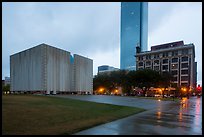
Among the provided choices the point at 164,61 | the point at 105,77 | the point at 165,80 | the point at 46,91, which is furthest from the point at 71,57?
the point at 164,61

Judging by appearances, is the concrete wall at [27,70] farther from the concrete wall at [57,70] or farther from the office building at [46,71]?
the concrete wall at [57,70]

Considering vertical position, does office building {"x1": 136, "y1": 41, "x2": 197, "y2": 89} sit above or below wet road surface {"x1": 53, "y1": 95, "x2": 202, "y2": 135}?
above

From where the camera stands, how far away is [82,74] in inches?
4028

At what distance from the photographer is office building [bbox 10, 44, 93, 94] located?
258ft

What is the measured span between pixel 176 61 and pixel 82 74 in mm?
63137

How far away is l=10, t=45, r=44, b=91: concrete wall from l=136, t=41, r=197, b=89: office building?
7404cm

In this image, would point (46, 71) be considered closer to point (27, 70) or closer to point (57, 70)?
point (57, 70)

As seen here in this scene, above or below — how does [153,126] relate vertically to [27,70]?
below

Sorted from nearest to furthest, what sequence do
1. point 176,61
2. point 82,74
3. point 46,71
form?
point 46,71
point 82,74
point 176,61

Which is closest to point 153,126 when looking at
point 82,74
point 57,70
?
point 57,70

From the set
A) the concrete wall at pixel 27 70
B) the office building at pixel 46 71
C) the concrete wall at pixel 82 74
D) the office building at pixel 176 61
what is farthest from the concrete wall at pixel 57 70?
the office building at pixel 176 61

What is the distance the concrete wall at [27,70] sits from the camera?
79.2 metres

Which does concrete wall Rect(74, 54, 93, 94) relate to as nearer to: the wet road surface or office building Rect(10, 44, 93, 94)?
office building Rect(10, 44, 93, 94)

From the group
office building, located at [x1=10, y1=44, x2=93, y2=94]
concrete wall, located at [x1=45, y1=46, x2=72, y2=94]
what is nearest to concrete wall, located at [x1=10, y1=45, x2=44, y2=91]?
office building, located at [x1=10, y1=44, x2=93, y2=94]
